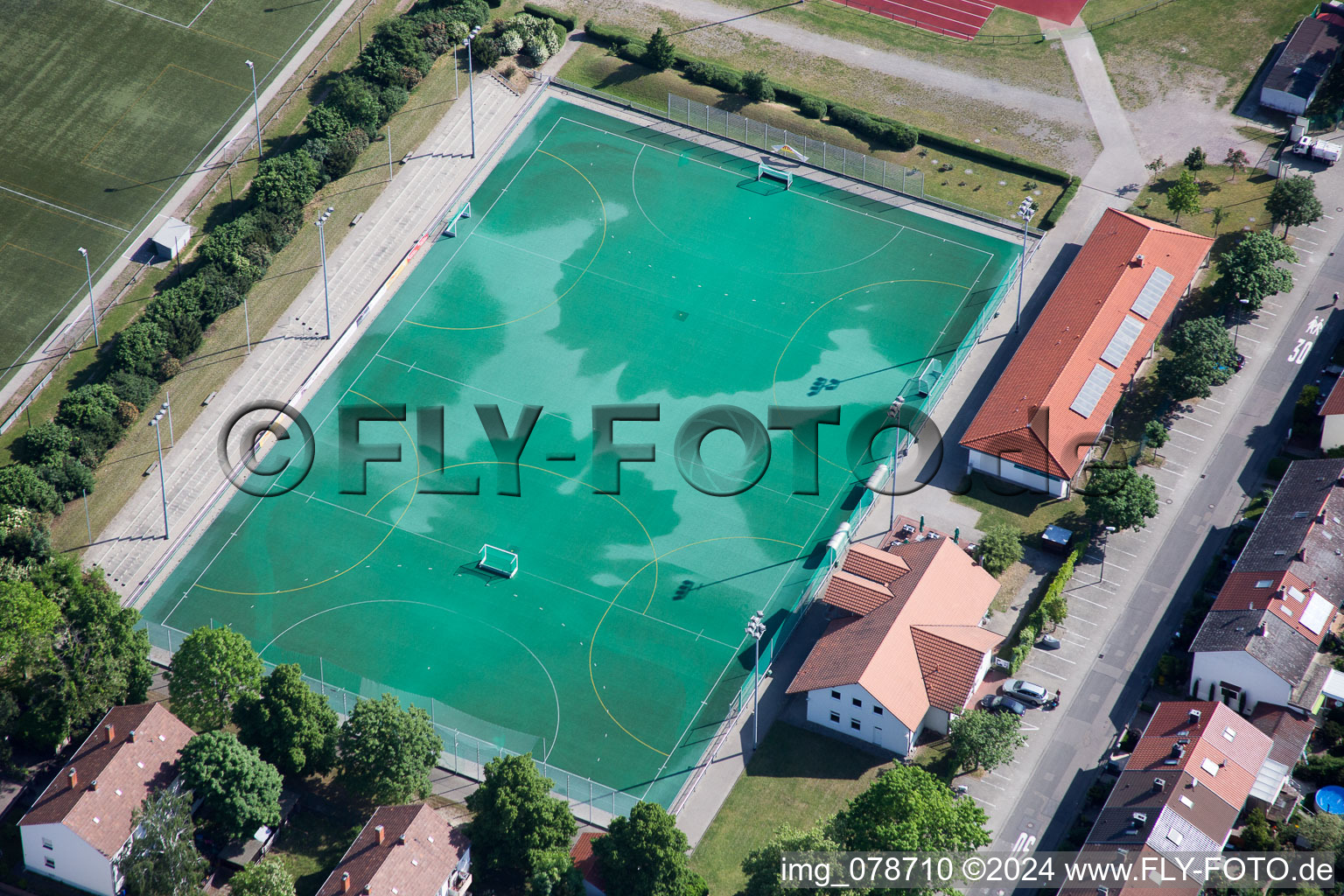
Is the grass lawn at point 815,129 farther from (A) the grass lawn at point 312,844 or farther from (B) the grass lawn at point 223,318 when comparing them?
(A) the grass lawn at point 312,844

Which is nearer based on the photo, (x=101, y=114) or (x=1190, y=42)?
(x=101, y=114)

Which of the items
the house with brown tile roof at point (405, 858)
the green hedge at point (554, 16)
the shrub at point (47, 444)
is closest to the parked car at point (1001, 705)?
the house with brown tile roof at point (405, 858)

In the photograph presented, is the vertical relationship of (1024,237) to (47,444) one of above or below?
above

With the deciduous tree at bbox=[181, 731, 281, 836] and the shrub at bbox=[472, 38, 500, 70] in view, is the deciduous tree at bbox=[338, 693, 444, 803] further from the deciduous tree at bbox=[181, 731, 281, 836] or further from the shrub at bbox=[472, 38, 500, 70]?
the shrub at bbox=[472, 38, 500, 70]

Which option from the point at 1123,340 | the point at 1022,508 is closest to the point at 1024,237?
the point at 1123,340

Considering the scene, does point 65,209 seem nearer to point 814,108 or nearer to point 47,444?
point 47,444

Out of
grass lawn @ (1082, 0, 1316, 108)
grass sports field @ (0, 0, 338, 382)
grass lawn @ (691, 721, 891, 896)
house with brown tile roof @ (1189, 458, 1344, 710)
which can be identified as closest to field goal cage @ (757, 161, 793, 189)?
grass lawn @ (1082, 0, 1316, 108)

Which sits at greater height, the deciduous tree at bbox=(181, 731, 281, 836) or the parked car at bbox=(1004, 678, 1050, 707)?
the parked car at bbox=(1004, 678, 1050, 707)
